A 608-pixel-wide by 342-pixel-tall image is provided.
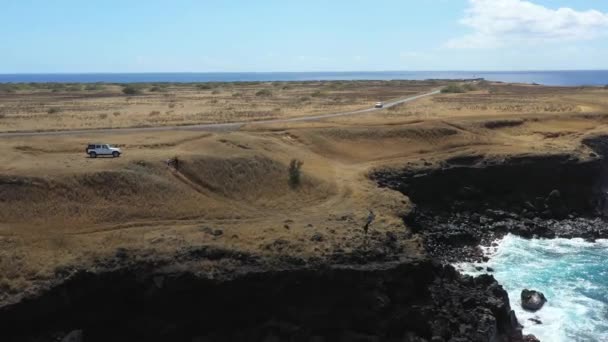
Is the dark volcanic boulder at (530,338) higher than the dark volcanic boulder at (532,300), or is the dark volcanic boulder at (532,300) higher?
the dark volcanic boulder at (532,300)

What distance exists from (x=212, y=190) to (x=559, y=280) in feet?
91.8

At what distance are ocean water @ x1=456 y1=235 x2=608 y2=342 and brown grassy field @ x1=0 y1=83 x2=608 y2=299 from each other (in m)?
9.78

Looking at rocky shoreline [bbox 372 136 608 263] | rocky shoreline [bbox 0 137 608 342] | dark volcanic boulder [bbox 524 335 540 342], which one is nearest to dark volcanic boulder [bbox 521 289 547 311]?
rocky shoreline [bbox 0 137 608 342]

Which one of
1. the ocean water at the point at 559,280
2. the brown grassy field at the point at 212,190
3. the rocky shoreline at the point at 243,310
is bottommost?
the ocean water at the point at 559,280

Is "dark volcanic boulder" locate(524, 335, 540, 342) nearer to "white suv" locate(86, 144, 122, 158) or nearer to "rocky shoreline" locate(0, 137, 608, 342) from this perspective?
"rocky shoreline" locate(0, 137, 608, 342)

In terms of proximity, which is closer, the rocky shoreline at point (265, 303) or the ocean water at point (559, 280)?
the rocky shoreline at point (265, 303)

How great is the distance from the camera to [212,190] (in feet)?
146

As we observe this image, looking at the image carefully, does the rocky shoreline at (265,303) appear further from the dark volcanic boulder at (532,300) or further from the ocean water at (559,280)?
the ocean water at (559,280)

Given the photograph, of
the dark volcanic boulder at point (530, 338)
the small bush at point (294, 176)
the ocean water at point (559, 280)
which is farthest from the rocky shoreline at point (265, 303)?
the small bush at point (294, 176)

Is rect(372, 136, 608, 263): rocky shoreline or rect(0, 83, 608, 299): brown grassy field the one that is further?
rect(372, 136, 608, 263): rocky shoreline

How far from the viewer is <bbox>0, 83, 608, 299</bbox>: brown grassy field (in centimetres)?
3431

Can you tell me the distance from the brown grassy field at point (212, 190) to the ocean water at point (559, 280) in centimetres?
978

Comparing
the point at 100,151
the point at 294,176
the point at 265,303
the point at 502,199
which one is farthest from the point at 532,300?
the point at 100,151

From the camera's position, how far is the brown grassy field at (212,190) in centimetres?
3431
